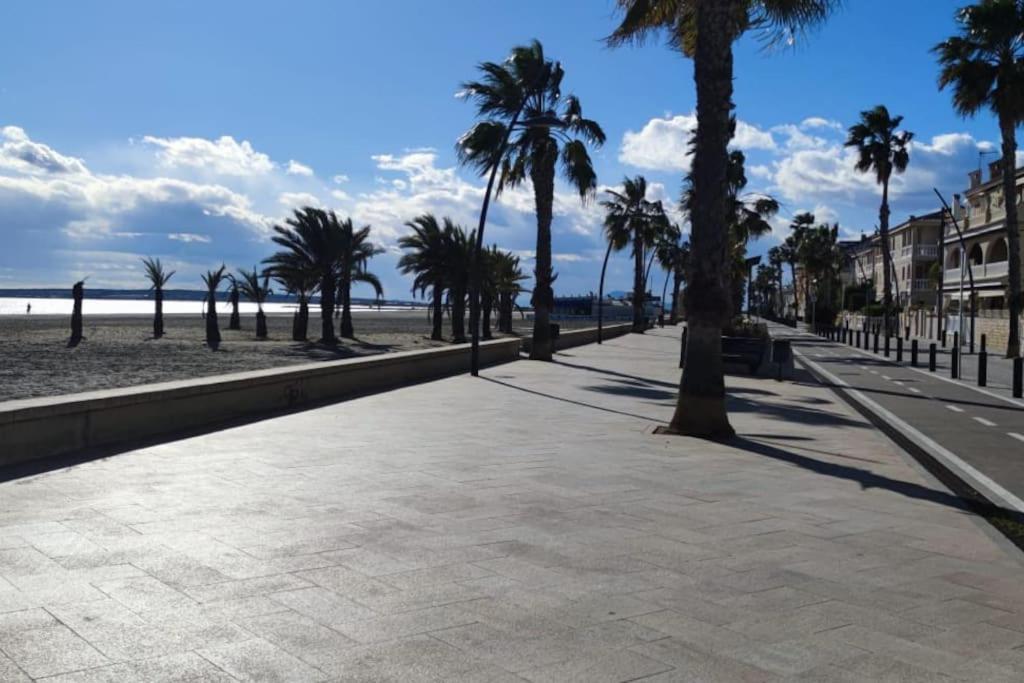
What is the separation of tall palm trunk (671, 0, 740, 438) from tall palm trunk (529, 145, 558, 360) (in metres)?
16.8

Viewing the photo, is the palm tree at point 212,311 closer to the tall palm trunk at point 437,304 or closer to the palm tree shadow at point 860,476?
the tall palm trunk at point 437,304

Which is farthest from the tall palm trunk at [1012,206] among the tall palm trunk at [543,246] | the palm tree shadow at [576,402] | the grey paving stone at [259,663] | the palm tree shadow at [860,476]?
the grey paving stone at [259,663]

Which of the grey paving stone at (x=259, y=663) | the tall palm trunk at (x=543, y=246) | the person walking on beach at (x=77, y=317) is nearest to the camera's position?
the grey paving stone at (x=259, y=663)

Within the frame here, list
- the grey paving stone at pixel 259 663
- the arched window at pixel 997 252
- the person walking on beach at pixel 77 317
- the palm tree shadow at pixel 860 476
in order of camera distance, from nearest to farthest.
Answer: the grey paving stone at pixel 259 663 < the palm tree shadow at pixel 860 476 < the person walking on beach at pixel 77 317 < the arched window at pixel 997 252

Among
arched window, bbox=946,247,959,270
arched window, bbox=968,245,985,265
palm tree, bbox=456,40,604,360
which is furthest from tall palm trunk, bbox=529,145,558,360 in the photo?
arched window, bbox=946,247,959,270

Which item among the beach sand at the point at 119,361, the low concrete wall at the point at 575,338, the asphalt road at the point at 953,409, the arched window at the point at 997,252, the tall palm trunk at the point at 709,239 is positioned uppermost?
the arched window at the point at 997,252

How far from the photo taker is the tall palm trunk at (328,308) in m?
44.9

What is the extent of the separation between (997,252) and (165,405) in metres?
59.2

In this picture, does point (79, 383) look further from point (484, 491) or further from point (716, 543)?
point (716, 543)

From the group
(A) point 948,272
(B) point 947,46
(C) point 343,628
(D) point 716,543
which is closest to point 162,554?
(C) point 343,628

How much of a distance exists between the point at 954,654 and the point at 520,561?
2.33 meters

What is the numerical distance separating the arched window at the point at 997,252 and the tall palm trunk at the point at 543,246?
126ft

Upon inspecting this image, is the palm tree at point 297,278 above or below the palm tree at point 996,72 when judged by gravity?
below

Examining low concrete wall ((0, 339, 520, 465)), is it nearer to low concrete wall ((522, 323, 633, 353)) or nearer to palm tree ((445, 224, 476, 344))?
low concrete wall ((522, 323, 633, 353))
